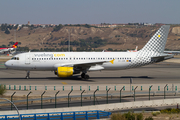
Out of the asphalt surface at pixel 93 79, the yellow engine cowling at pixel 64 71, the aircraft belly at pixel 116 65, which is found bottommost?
the asphalt surface at pixel 93 79

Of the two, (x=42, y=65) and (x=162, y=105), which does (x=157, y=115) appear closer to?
(x=162, y=105)

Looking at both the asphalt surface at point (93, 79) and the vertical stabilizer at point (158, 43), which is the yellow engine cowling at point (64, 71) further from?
the vertical stabilizer at point (158, 43)

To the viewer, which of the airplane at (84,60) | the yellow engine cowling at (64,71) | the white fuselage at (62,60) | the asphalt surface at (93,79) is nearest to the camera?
the asphalt surface at (93,79)

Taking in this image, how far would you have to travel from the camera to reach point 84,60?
44469 millimetres

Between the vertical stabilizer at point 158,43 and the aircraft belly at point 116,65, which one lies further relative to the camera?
the vertical stabilizer at point 158,43

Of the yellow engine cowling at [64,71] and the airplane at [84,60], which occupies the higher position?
the airplane at [84,60]

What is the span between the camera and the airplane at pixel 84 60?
141 feet

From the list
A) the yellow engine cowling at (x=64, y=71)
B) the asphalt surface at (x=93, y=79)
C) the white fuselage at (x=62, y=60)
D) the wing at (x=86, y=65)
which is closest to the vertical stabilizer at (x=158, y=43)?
the white fuselage at (x=62, y=60)

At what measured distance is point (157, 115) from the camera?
77.8 feet

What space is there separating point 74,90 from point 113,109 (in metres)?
8.24

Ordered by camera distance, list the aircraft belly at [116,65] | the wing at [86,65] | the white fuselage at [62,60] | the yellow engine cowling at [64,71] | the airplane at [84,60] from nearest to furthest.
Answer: the yellow engine cowling at [64,71] → the wing at [86,65] → the airplane at [84,60] → the white fuselage at [62,60] → the aircraft belly at [116,65]

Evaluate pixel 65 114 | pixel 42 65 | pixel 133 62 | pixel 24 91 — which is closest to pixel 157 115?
pixel 65 114

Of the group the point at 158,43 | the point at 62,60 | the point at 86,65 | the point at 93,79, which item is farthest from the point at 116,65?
the point at 62,60

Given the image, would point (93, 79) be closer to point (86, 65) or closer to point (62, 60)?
point (86, 65)
